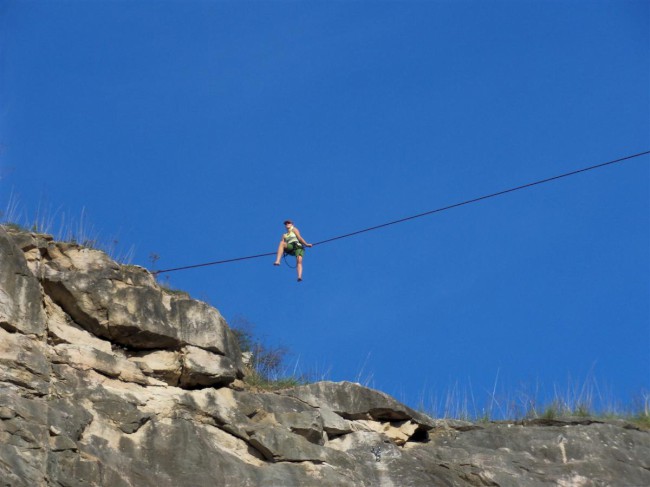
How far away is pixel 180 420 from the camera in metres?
19.0

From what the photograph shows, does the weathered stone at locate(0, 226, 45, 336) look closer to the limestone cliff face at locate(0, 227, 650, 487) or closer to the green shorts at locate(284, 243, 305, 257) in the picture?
the limestone cliff face at locate(0, 227, 650, 487)

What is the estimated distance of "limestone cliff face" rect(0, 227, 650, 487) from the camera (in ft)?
57.5

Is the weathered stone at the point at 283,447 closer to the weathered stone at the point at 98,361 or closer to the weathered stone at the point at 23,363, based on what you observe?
the weathered stone at the point at 98,361

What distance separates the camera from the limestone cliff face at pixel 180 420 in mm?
17531

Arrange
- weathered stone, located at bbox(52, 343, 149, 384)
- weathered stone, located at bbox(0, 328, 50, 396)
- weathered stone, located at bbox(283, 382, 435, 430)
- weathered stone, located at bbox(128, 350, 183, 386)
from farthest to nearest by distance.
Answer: weathered stone, located at bbox(283, 382, 435, 430) < weathered stone, located at bbox(128, 350, 183, 386) < weathered stone, located at bbox(52, 343, 149, 384) < weathered stone, located at bbox(0, 328, 50, 396)

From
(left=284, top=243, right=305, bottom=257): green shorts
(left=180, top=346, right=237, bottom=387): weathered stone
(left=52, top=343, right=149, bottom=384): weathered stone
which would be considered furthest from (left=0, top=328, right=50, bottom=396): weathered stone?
(left=284, top=243, right=305, bottom=257): green shorts

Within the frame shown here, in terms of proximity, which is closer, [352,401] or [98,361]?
[98,361]

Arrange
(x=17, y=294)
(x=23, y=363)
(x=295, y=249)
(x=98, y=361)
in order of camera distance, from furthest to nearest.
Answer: (x=295, y=249), (x=98, y=361), (x=17, y=294), (x=23, y=363)

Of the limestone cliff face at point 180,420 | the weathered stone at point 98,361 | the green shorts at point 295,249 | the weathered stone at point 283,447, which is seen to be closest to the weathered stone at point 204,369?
the limestone cliff face at point 180,420

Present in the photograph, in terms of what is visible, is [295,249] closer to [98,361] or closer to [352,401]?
[352,401]

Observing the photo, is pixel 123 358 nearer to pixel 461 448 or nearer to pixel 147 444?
pixel 147 444

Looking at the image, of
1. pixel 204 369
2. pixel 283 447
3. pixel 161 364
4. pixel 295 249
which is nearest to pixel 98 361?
pixel 161 364

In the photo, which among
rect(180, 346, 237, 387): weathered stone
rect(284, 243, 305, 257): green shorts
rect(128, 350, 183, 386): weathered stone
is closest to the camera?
rect(128, 350, 183, 386): weathered stone

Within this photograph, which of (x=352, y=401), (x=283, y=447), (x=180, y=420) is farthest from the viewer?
(x=352, y=401)
